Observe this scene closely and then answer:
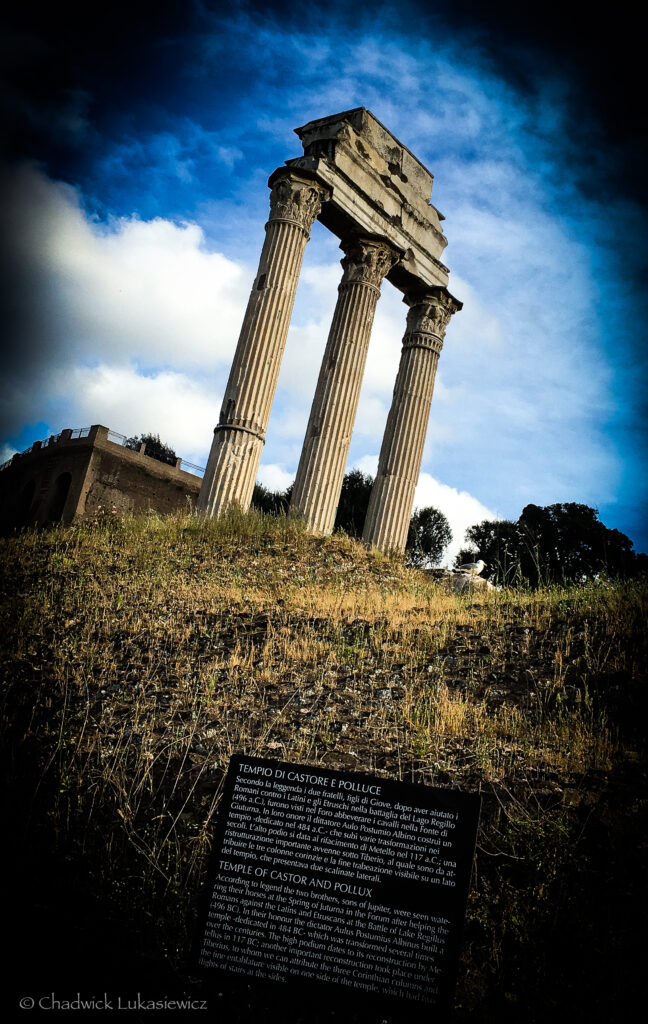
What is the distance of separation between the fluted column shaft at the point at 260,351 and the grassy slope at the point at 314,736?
3.35 metres

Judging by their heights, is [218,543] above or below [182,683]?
above

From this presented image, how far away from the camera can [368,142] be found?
17.4 metres

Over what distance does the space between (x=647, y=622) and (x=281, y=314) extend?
984cm

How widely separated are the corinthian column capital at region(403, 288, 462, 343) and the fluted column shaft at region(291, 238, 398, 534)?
4.96 feet

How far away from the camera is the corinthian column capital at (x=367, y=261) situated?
677 inches

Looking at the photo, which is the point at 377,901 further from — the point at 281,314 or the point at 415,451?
the point at 415,451

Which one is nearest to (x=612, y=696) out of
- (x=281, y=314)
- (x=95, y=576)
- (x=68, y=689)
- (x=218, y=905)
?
(x=218, y=905)

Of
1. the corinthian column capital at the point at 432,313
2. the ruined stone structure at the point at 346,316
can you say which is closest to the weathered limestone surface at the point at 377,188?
the ruined stone structure at the point at 346,316

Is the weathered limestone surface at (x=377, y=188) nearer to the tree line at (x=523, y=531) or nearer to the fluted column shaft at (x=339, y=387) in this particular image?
the fluted column shaft at (x=339, y=387)

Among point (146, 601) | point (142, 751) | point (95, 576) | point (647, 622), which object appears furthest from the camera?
point (95, 576)

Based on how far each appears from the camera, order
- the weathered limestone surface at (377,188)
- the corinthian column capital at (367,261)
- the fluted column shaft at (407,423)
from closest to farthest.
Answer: the weathered limestone surface at (377,188)
the fluted column shaft at (407,423)
the corinthian column capital at (367,261)

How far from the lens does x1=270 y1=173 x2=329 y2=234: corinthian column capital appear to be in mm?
15719

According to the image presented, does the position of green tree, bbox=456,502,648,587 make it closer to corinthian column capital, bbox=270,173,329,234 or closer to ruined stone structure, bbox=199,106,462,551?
ruined stone structure, bbox=199,106,462,551

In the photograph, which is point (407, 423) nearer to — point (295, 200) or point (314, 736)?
point (295, 200)
